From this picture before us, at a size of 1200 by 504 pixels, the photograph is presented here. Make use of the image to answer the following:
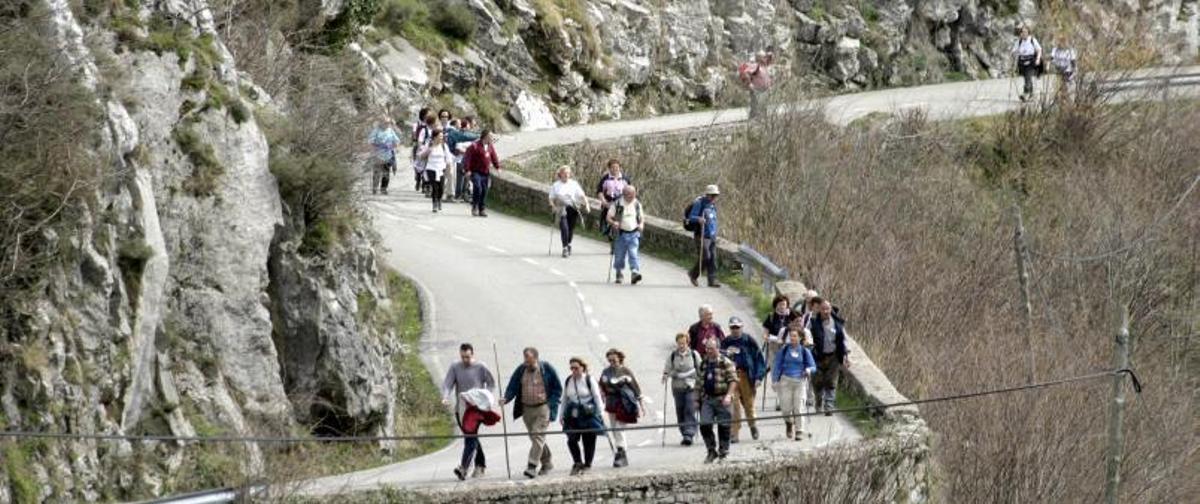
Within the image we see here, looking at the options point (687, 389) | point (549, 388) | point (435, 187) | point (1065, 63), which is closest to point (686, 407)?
point (687, 389)

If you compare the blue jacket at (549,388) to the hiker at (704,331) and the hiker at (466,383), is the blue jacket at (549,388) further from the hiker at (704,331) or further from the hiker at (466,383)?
the hiker at (704,331)

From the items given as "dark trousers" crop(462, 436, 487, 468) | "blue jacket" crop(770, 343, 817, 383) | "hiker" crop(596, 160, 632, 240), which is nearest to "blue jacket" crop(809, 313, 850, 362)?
"blue jacket" crop(770, 343, 817, 383)

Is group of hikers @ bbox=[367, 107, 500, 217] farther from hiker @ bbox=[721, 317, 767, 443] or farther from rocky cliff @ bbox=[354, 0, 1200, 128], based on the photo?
hiker @ bbox=[721, 317, 767, 443]

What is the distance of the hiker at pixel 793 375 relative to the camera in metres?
20.9

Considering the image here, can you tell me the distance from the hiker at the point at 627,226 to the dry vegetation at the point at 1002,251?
3484 millimetres

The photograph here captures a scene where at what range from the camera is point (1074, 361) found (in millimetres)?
30703

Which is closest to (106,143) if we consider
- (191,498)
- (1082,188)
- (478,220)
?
(191,498)

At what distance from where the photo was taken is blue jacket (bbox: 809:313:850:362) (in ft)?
70.7

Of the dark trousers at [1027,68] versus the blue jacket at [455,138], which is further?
the dark trousers at [1027,68]

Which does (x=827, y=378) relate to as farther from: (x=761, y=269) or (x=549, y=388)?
(x=761, y=269)

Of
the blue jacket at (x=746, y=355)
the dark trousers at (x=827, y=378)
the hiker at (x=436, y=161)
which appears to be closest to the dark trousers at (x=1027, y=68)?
the hiker at (x=436, y=161)

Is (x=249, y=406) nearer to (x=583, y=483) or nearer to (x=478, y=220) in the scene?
(x=583, y=483)

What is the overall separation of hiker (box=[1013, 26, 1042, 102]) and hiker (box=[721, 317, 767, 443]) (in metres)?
27.7

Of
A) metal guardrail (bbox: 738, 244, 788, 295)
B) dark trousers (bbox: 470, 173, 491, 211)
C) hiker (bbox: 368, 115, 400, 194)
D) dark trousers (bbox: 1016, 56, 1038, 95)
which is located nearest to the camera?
metal guardrail (bbox: 738, 244, 788, 295)
